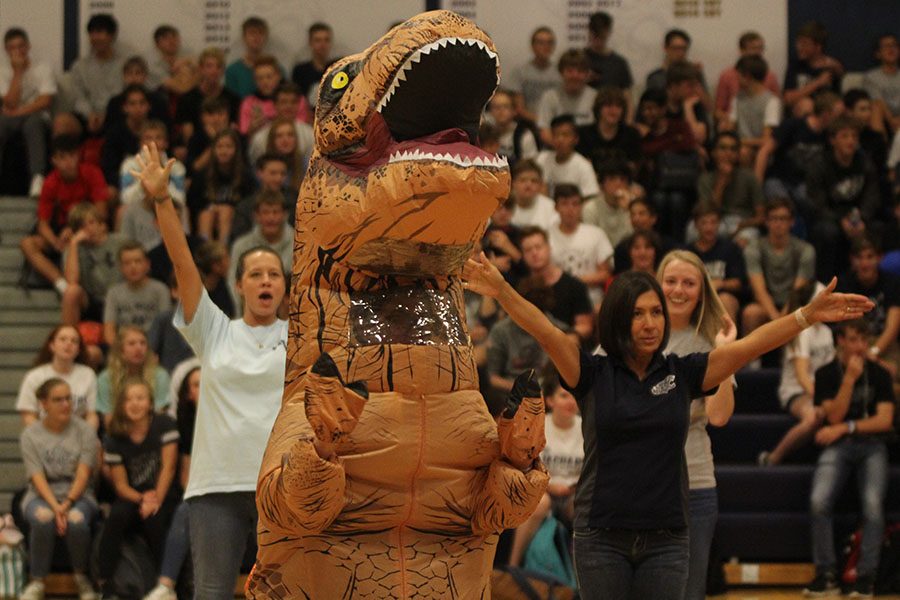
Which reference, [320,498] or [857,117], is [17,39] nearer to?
[857,117]

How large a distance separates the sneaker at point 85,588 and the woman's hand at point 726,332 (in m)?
4.28

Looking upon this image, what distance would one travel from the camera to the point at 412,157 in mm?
2783

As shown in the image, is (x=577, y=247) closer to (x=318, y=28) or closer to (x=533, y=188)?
(x=533, y=188)

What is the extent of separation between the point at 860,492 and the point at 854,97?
4.18 metres

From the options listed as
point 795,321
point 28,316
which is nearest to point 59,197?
point 28,316

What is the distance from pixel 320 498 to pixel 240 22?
33.2 feet

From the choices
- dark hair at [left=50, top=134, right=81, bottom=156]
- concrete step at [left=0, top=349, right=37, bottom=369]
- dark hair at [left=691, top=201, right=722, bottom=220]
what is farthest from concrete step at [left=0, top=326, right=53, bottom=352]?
dark hair at [left=691, top=201, right=722, bottom=220]

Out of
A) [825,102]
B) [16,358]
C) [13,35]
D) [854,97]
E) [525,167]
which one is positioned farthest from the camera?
[13,35]

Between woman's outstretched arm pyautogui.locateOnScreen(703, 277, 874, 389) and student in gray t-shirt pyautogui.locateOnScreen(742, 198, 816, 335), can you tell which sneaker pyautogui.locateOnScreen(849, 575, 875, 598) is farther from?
woman's outstretched arm pyautogui.locateOnScreen(703, 277, 874, 389)

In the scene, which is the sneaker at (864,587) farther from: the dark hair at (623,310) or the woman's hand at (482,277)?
the woman's hand at (482,277)

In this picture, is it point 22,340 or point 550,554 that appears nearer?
point 550,554

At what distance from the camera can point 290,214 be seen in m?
9.41

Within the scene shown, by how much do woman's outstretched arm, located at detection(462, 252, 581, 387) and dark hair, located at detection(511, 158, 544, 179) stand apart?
5.62 m

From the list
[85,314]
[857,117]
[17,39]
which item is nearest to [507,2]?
[857,117]
